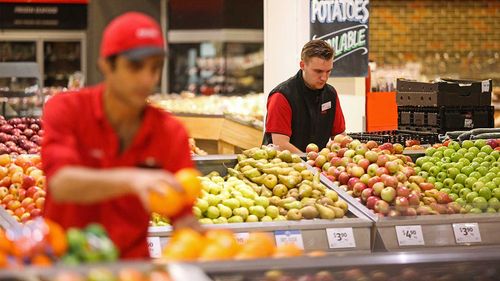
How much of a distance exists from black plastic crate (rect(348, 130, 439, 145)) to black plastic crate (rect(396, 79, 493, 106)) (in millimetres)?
597

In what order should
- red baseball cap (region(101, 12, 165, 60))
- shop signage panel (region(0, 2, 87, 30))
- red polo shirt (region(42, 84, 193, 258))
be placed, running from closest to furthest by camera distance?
red baseball cap (region(101, 12, 165, 60))
red polo shirt (region(42, 84, 193, 258))
shop signage panel (region(0, 2, 87, 30))

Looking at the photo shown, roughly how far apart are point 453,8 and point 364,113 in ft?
25.3

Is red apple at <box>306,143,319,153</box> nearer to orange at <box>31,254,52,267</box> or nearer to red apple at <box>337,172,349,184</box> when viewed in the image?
red apple at <box>337,172,349,184</box>

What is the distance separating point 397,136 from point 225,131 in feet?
15.6

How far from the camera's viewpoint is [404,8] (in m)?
17.3

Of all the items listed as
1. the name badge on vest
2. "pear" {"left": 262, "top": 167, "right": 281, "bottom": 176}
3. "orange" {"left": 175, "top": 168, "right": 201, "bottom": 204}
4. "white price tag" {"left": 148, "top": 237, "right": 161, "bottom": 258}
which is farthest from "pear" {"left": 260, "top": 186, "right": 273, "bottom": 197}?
"orange" {"left": 175, "top": 168, "right": 201, "bottom": 204}

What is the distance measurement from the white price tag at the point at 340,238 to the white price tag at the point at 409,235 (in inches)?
9.5

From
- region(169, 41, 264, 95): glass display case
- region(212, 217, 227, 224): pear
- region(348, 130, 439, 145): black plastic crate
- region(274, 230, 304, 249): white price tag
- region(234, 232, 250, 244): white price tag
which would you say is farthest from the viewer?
region(169, 41, 264, 95): glass display case

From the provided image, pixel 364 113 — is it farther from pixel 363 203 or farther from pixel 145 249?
pixel 145 249

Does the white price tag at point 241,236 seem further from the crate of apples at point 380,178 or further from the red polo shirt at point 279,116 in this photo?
the red polo shirt at point 279,116

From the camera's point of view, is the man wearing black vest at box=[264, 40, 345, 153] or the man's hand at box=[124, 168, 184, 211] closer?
the man's hand at box=[124, 168, 184, 211]

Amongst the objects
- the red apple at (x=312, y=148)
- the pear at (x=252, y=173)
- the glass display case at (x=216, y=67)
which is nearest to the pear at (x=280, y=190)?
the pear at (x=252, y=173)

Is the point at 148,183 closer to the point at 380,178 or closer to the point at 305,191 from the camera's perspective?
the point at 305,191

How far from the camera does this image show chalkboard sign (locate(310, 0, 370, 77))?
9461mm
